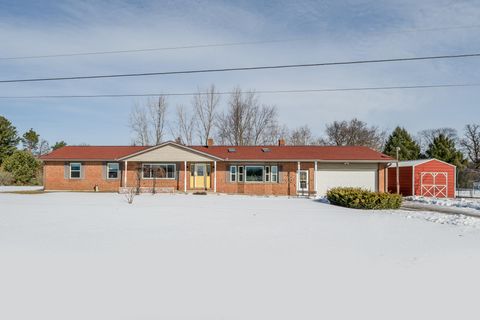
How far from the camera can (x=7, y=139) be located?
167 ft

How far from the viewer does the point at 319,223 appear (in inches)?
495

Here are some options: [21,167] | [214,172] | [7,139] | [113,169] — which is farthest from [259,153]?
[7,139]

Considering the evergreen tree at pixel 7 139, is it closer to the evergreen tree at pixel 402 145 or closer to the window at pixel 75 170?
the window at pixel 75 170

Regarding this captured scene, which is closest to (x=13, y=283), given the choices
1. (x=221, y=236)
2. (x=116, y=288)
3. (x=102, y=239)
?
(x=116, y=288)

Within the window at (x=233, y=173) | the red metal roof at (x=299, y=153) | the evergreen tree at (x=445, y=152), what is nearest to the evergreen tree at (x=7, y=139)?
the red metal roof at (x=299, y=153)

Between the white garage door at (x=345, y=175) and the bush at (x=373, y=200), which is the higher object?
the white garage door at (x=345, y=175)

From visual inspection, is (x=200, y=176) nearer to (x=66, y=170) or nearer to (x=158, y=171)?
(x=158, y=171)

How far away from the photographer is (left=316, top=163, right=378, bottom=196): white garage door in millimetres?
28641

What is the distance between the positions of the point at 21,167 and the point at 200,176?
22.2 meters

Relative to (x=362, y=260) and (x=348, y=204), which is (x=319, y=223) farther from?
(x=348, y=204)

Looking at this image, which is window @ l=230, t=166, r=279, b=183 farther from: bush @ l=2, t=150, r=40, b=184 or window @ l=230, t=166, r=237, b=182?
bush @ l=2, t=150, r=40, b=184

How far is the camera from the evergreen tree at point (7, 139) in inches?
1970

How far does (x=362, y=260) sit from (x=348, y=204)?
11.7m

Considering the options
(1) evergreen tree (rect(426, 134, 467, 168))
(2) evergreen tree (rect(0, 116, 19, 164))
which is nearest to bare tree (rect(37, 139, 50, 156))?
(2) evergreen tree (rect(0, 116, 19, 164))
